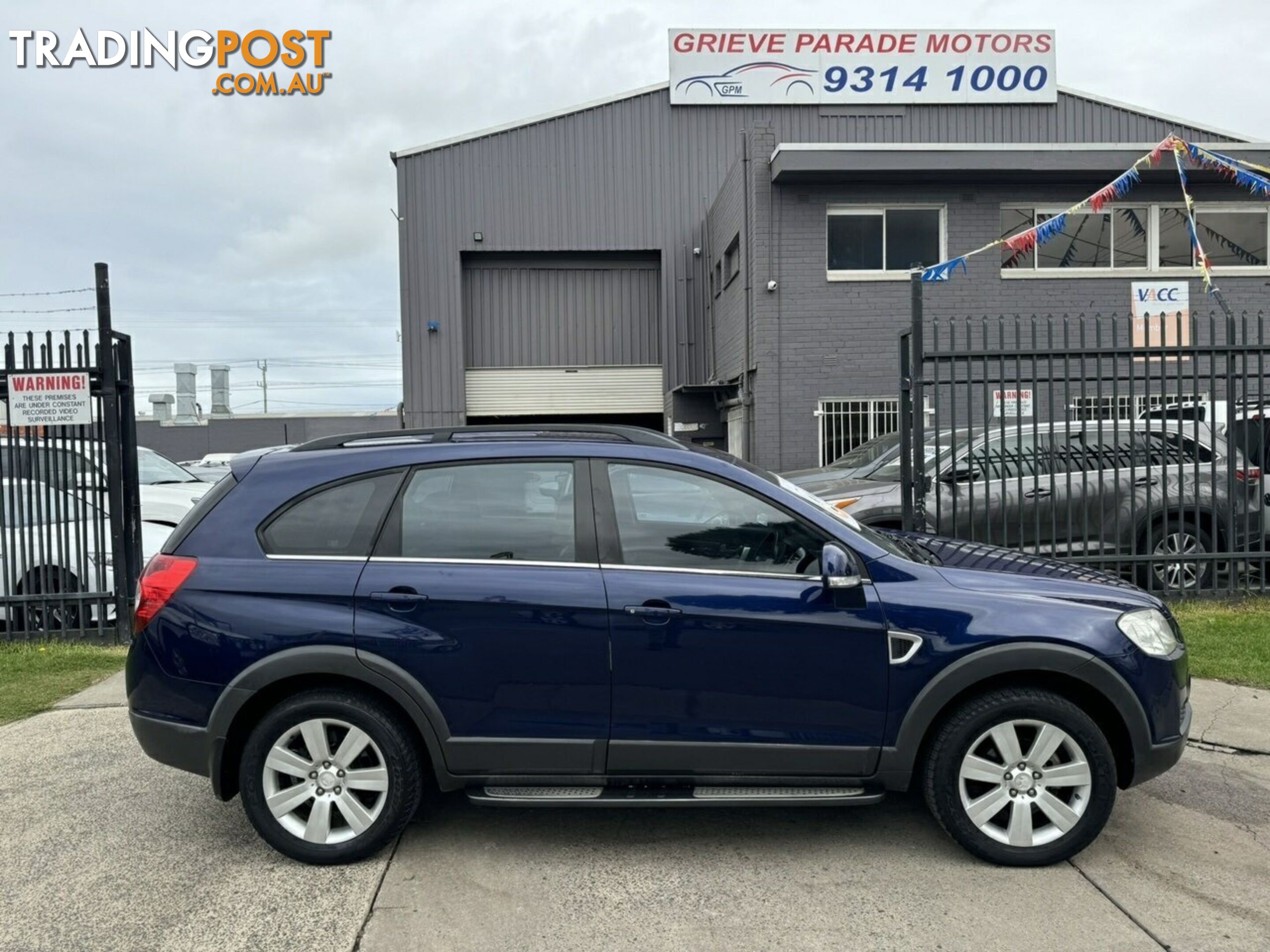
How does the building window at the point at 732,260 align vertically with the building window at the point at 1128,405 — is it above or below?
above

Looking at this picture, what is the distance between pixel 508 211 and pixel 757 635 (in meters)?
18.4

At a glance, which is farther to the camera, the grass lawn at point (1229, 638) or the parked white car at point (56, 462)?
the parked white car at point (56, 462)

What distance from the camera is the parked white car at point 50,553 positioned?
7473mm

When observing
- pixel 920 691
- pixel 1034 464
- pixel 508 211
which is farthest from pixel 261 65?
pixel 920 691

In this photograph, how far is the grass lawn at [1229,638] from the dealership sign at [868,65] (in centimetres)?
1535

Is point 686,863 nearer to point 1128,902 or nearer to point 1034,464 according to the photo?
point 1128,902

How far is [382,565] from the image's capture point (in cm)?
372

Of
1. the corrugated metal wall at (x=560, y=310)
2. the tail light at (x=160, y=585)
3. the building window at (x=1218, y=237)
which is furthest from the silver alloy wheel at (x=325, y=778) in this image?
the corrugated metal wall at (x=560, y=310)

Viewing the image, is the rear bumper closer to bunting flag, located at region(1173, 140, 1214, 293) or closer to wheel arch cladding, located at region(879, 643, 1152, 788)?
wheel arch cladding, located at region(879, 643, 1152, 788)

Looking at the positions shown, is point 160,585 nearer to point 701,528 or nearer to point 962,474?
point 701,528

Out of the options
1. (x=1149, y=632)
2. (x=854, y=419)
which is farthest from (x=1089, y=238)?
(x=1149, y=632)

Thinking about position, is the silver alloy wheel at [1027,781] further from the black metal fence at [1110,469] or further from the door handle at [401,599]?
the black metal fence at [1110,469]

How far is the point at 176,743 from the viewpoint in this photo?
371 centimetres

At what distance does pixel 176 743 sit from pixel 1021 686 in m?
3.24
